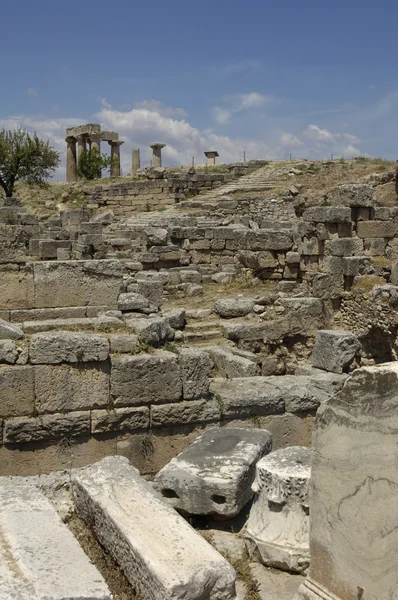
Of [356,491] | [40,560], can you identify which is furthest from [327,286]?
[40,560]

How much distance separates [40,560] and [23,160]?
33097 millimetres

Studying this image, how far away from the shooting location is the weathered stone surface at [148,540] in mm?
3047

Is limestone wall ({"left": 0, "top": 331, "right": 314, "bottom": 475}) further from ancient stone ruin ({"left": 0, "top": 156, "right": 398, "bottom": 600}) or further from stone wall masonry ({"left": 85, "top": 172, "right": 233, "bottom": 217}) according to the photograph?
stone wall masonry ({"left": 85, "top": 172, "right": 233, "bottom": 217})

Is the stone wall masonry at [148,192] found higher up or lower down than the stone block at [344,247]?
higher up

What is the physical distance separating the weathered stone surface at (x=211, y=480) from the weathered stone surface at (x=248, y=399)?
1.06m

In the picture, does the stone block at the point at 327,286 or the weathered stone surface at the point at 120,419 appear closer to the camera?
the weathered stone surface at the point at 120,419

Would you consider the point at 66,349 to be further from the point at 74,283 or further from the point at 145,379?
the point at 74,283

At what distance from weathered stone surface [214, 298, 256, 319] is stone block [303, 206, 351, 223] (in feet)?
8.33

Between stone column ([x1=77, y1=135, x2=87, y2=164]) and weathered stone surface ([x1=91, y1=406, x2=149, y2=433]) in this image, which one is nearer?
weathered stone surface ([x1=91, y1=406, x2=149, y2=433])

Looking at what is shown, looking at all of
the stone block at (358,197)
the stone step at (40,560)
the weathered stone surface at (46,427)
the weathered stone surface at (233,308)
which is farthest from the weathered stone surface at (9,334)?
the stone block at (358,197)

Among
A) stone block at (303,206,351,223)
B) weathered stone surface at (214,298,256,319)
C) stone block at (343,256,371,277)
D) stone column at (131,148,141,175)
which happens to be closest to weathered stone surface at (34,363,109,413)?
weathered stone surface at (214,298,256,319)

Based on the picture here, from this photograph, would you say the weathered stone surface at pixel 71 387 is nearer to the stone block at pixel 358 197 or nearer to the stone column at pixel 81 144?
the stone block at pixel 358 197

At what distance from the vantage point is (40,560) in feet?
9.77

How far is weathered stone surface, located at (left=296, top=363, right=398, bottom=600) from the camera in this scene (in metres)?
2.74
